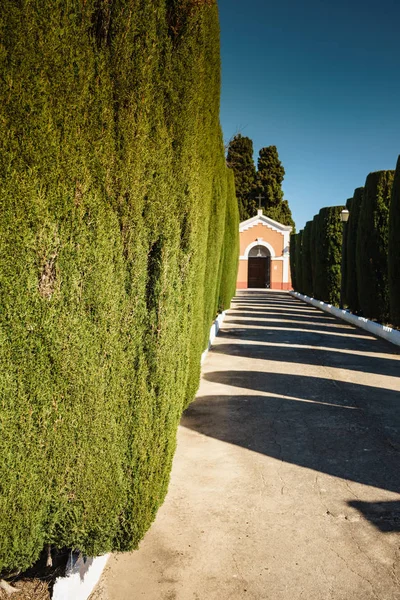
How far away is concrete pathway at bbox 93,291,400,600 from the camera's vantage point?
265 cm

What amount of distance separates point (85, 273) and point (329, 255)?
20.7 metres

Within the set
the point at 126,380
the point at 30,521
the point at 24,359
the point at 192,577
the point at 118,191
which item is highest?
the point at 118,191

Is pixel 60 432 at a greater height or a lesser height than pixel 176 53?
lesser

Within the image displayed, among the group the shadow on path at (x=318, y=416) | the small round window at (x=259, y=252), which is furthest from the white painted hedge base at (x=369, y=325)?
the small round window at (x=259, y=252)

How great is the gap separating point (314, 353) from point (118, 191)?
811cm

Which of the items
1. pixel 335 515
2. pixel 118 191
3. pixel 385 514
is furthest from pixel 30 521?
pixel 385 514

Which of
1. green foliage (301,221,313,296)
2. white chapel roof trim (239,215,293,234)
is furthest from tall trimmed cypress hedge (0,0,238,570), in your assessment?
white chapel roof trim (239,215,293,234)

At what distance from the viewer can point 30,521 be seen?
2250mm

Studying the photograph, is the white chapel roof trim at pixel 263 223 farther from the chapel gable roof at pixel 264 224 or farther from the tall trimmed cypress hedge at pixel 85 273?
the tall trimmed cypress hedge at pixel 85 273

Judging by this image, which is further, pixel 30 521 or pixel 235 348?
pixel 235 348

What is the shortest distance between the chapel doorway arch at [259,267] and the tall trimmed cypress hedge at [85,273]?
38.1 m

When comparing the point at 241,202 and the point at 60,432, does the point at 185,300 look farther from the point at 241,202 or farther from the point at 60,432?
the point at 241,202

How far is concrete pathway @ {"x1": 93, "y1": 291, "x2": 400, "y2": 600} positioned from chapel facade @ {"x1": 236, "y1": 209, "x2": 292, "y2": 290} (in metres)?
33.1

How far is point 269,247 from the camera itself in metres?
39.8
